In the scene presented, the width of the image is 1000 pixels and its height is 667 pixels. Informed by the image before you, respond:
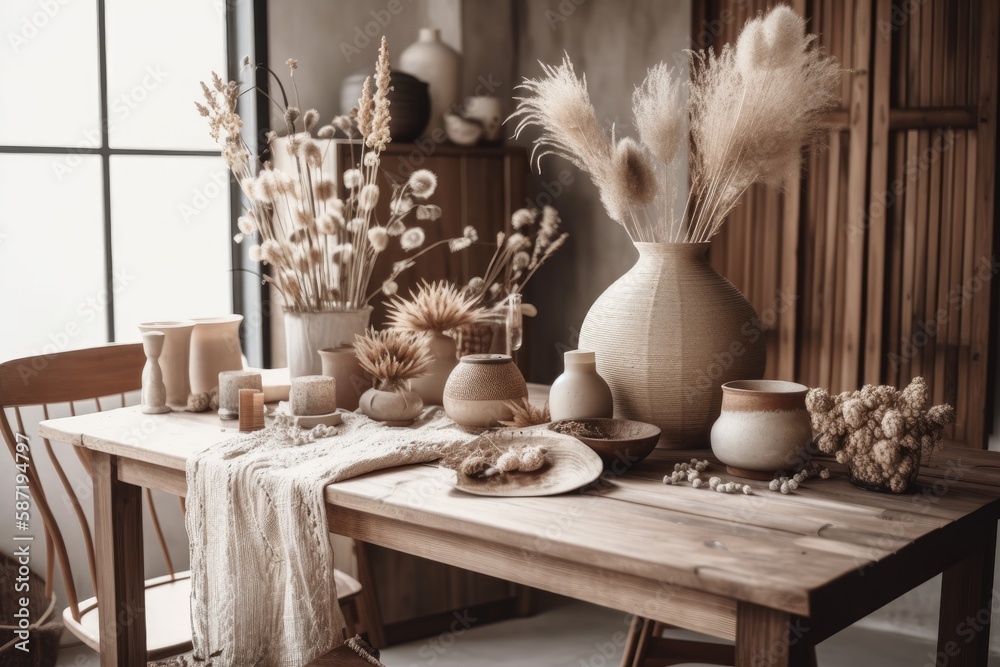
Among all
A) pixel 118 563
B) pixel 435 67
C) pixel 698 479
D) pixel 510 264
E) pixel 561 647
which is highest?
pixel 435 67

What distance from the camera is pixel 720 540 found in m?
1.35

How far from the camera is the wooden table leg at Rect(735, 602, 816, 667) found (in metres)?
1.21

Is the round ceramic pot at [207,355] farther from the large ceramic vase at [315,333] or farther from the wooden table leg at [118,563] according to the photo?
the wooden table leg at [118,563]

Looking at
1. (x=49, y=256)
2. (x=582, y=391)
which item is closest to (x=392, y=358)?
(x=582, y=391)

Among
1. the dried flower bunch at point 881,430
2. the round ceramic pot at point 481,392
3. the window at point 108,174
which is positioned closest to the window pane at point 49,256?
the window at point 108,174

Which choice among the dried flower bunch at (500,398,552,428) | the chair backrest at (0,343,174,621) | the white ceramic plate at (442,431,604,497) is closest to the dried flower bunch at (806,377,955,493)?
the white ceramic plate at (442,431,604,497)

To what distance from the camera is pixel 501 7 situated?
158 inches

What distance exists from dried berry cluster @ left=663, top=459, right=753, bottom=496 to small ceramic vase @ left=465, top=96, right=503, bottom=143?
216 cm

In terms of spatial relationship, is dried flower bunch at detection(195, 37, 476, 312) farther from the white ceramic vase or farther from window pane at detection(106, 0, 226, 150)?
the white ceramic vase

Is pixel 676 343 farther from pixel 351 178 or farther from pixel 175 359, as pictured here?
pixel 175 359

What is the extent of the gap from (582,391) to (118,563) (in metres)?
1.08

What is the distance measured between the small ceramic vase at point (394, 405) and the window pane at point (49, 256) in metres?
1.35

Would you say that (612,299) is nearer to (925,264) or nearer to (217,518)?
(217,518)

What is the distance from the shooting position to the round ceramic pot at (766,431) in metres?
1.63
